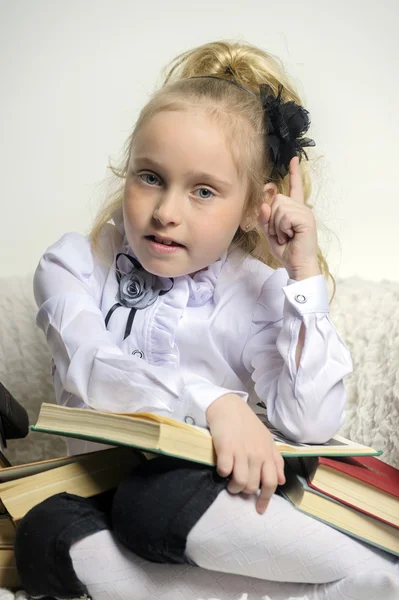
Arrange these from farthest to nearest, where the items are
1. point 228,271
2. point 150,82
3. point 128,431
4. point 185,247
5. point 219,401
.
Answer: point 150,82 → point 228,271 → point 185,247 → point 219,401 → point 128,431

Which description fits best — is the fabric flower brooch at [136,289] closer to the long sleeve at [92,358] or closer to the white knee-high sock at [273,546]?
the long sleeve at [92,358]

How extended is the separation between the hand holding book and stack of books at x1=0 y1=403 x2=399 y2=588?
0.02 meters

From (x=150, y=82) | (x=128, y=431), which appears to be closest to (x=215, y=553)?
(x=128, y=431)

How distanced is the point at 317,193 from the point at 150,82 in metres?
0.69

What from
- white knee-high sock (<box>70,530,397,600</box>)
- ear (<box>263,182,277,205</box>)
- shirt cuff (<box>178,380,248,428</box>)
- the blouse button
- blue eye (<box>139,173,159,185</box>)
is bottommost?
white knee-high sock (<box>70,530,397,600</box>)

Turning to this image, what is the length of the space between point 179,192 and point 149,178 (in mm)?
70

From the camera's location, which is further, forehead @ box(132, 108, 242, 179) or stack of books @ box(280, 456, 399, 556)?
forehead @ box(132, 108, 242, 179)

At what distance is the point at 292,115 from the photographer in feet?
4.68

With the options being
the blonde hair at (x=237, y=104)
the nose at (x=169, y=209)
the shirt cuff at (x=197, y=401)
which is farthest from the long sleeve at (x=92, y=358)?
the nose at (x=169, y=209)

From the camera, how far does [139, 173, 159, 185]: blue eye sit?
1347 millimetres

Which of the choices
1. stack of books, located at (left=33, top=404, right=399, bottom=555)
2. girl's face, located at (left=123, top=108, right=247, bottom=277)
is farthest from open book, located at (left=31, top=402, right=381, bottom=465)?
girl's face, located at (left=123, top=108, right=247, bottom=277)

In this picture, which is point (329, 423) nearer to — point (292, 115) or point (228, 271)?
point (228, 271)

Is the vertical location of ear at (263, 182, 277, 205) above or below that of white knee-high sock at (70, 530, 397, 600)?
above

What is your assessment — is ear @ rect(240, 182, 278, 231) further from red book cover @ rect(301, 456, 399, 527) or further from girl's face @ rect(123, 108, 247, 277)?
red book cover @ rect(301, 456, 399, 527)
